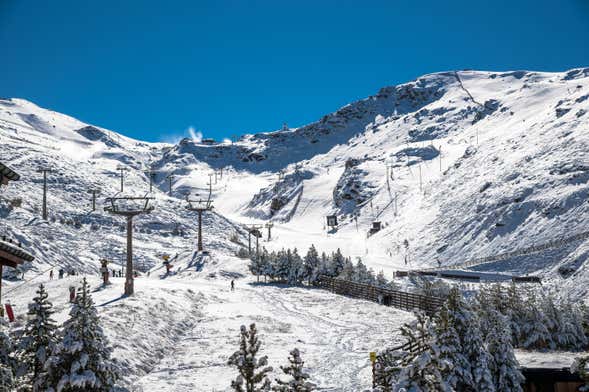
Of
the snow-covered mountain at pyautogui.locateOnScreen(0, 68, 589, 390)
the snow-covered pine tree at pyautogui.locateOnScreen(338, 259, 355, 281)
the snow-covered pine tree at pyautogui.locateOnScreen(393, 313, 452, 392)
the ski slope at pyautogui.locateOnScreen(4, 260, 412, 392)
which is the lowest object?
the ski slope at pyautogui.locateOnScreen(4, 260, 412, 392)

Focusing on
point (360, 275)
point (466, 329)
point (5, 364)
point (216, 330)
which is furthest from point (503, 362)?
point (360, 275)

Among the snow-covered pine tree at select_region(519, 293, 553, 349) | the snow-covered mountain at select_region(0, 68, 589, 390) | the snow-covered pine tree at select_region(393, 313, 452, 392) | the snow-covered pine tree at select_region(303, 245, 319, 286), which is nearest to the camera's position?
the snow-covered pine tree at select_region(393, 313, 452, 392)

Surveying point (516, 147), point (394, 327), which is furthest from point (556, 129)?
point (394, 327)

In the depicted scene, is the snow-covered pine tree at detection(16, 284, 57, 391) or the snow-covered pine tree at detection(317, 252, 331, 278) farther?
the snow-covered pine tree at detection(317, 252, 331, 278)

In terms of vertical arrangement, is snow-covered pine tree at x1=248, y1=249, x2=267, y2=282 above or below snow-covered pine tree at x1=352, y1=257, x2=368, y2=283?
above

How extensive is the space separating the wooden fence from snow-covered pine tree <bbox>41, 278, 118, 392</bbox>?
79.7 ft

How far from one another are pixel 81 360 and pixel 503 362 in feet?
39.9

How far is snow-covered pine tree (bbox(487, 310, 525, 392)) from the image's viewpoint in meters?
14.5

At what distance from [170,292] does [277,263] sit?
18.8 metres

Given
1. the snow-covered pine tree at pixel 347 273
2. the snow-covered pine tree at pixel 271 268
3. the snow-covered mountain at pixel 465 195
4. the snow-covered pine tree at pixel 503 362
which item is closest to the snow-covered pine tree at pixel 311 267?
the snow-covered pine tree at pixel 271 268

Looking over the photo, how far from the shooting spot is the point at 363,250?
8331cm

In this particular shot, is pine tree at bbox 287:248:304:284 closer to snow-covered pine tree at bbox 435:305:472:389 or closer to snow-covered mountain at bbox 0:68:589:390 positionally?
snow-covered mountain at bbox 0:68:589:390

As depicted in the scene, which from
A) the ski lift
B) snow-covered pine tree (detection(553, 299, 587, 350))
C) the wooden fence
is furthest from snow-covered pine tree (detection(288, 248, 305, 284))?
the ski lift

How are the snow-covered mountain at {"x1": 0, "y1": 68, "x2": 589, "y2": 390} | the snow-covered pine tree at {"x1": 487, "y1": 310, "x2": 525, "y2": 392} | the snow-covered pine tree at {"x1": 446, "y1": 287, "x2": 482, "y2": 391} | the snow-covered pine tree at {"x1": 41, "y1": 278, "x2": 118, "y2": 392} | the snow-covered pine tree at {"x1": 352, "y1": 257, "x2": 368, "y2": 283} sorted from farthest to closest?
the snow-covered mountain at {"x1": 0, "y1": 68, "x2": 589, "y2": 390}, the snow-covered pine tree at {"x1": 352, "y1": 257, "x2": 368, "y2": 283}, the snow-covered pine tree at {"x1": 487, "y1": 310, "x2": 525, "y2": 392}, the snow-covered pine tree at {"x1": 446, "y1": 287, "x2": 482, "y2": 391}, the snow-covered pine tree at {"x1": 41, "y1": 278, "x2": 118, "y2": 392}
